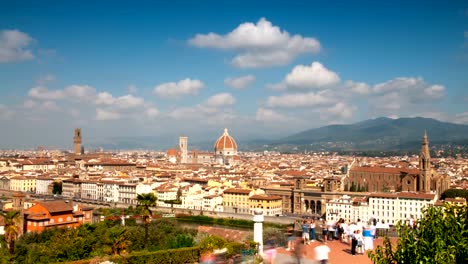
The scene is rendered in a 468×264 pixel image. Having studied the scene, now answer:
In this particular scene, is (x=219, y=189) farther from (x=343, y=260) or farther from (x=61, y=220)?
(x=343, y=260)

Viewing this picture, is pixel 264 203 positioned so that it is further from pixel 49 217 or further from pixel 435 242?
pixel 435 242

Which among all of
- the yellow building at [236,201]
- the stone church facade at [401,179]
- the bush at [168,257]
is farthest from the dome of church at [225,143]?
the bush at [168,257]

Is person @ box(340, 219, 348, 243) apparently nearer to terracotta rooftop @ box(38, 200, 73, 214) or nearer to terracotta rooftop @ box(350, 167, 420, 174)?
terracotta rooftop @ box(38, 200, 73, 214)

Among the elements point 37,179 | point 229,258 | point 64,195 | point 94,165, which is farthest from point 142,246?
point 94,165

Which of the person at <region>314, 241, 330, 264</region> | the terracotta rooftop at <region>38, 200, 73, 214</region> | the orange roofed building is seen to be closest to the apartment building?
the orange roofed building

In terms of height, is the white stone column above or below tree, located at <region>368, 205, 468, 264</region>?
below
